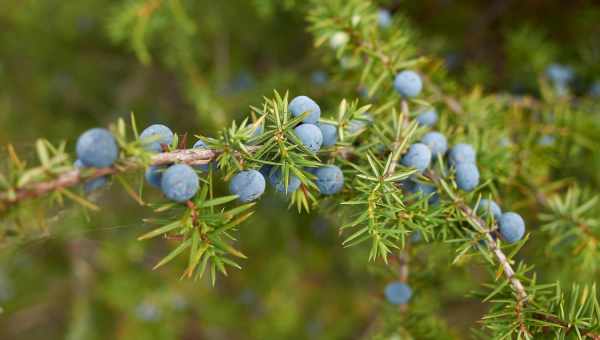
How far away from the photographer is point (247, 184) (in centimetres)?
84

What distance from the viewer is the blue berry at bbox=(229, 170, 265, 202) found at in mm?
844

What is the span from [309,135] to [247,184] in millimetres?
165

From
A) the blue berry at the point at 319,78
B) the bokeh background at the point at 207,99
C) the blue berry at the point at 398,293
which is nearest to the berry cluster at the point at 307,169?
the blue berry at the point at 398,293

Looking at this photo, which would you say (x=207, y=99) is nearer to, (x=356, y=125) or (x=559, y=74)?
(x=356, y=125)

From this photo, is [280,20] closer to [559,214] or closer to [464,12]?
[464,12]

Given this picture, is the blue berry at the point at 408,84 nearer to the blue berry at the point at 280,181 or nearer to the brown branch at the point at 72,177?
the blue berry at the point at 280,181

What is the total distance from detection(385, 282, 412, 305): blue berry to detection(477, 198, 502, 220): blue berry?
35 cm

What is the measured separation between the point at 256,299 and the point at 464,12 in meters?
2.60

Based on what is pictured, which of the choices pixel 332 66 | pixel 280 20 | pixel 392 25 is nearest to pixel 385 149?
pixel 332 66

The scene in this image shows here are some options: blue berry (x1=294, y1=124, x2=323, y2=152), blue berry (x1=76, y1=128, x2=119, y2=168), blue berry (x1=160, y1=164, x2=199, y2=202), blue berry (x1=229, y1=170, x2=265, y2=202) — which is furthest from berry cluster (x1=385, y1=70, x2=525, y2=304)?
blue berry (x1=76, y1=128, x2=119, y2=168)

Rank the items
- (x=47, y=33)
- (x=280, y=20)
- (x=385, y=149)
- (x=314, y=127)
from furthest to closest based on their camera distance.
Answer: (x=47, y=33)
(x=280, y=20)
(x=385, y=149)
(x=314, y=127)

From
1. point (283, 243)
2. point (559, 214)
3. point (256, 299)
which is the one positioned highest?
point (559, 214)

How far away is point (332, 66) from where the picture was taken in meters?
1.69

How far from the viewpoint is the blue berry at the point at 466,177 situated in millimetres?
1100
